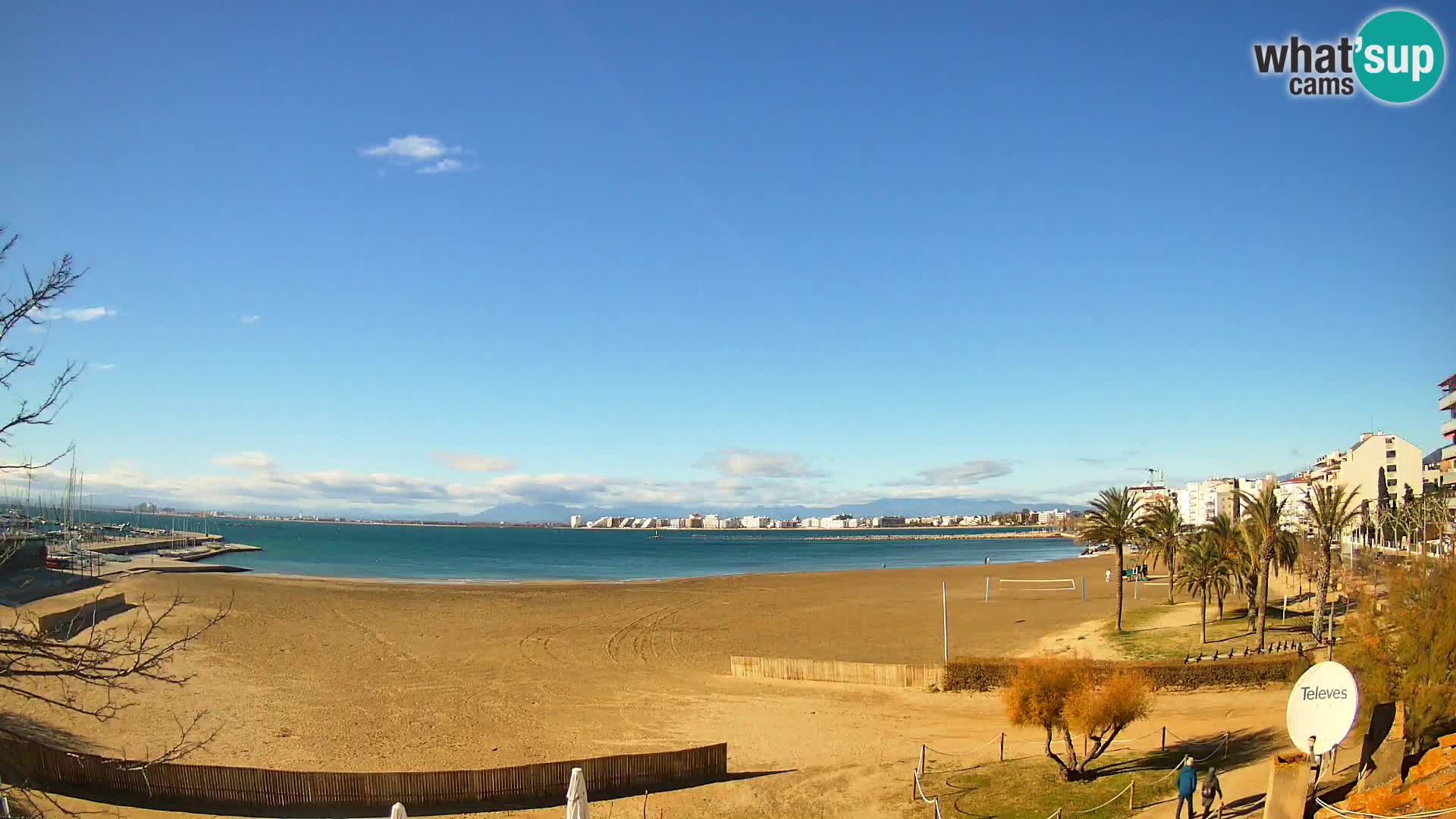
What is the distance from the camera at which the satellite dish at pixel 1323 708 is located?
1430 centimetres

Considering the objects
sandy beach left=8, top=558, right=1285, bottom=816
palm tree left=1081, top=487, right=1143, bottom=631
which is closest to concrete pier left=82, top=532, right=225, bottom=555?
sandy beach left=8, top=558, right=1285, bottom=816

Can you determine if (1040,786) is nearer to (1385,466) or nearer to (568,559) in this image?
(1385,466)

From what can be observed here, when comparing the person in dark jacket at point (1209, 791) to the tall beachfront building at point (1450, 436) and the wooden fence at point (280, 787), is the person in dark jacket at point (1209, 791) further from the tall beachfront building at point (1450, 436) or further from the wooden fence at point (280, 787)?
the tall beachfront building at point (1450, 436)

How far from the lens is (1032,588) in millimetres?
73562

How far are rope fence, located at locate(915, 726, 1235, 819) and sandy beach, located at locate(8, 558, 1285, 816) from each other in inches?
21.4

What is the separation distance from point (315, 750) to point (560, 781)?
29.6ft

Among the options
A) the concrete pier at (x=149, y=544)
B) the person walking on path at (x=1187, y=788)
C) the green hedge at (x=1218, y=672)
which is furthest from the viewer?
the concrete pier at (x=149, y=544)

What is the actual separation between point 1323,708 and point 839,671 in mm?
18491

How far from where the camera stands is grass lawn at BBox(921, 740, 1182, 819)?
18312mm

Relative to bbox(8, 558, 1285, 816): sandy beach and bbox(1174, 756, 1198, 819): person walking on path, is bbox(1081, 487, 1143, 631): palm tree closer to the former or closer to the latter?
bbox(8, 558, 1285, 816): sandy beach

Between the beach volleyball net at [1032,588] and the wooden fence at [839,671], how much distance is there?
33.1 m

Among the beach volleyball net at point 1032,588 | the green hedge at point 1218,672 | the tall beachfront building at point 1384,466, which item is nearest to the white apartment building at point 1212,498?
the tall beachfront building at point 1384,466

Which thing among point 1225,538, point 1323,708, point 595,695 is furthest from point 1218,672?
point 595,695

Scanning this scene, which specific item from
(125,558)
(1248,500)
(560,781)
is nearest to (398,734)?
(560,781)
